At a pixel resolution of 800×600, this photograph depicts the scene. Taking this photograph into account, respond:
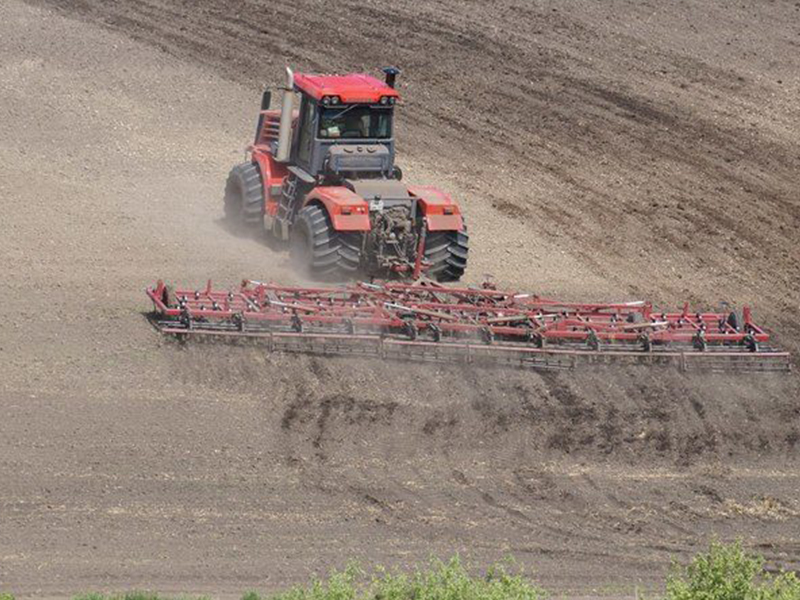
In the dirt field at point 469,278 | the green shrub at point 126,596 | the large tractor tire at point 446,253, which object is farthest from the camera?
the large tractor tire at point 446,253

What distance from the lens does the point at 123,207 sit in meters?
26.8

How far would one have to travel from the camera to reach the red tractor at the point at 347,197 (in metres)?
24.0

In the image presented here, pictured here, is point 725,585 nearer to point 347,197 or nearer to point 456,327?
point 456,327

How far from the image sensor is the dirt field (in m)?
18.4

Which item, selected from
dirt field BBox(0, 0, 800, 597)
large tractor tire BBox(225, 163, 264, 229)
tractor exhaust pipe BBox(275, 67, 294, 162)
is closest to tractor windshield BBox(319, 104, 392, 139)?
tractor exhaust pipe BBox(275, 67, 294, 162)

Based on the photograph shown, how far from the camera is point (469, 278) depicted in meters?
25.4

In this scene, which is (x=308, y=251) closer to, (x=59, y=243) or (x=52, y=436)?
(x=59, y=243)

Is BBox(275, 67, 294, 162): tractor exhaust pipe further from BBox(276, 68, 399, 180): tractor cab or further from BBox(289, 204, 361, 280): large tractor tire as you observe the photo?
BBox(289, 204, 361, 280): large tractor tire

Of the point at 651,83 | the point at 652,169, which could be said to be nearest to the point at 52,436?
the point at 652,169

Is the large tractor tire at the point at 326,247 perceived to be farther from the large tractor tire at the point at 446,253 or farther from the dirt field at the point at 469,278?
the large tractor tire at the point at 446,253

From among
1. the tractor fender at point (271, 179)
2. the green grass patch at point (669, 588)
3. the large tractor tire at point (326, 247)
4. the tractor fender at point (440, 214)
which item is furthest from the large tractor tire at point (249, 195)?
the green grass patch at point (669, 588)

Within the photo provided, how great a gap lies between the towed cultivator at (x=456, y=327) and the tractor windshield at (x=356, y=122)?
2.44 metres

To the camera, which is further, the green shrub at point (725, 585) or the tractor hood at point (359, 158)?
the tractor hood at point (359, 158)

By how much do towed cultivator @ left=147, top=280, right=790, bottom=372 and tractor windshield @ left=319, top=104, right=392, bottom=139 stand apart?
2.44m
